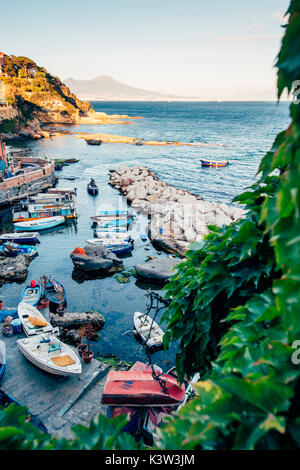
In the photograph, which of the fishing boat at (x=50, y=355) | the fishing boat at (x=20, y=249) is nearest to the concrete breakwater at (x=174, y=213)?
the fishing boat at (x=20, y=249)

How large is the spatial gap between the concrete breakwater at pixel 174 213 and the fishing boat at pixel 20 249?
41.9ft

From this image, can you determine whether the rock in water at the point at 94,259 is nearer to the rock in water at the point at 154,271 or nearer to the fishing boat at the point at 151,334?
the rock in water at the point at 154,271

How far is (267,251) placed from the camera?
3793 mm

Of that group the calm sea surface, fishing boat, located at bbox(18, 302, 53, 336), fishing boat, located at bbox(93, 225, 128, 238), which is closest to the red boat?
the calm sea surface

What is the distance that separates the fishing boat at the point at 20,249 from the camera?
91.0 feet

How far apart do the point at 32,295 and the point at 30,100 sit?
408 feet

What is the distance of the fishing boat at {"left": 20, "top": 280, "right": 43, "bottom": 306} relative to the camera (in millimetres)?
19531

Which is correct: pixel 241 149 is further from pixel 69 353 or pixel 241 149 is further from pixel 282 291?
pixel 282 291

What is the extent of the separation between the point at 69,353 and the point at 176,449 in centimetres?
1328

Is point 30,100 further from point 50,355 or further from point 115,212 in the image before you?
point 50,355

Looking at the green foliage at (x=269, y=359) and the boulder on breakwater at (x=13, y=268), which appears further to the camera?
the boulder on breakwater at (x=13, y=268)

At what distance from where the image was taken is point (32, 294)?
2023 centimetres

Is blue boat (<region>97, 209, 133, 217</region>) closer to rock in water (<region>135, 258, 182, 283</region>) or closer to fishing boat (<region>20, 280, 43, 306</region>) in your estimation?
rock in water (<region>135, 258, 182, 283</region>)

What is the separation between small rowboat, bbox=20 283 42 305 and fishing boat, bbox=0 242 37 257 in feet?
26.5
